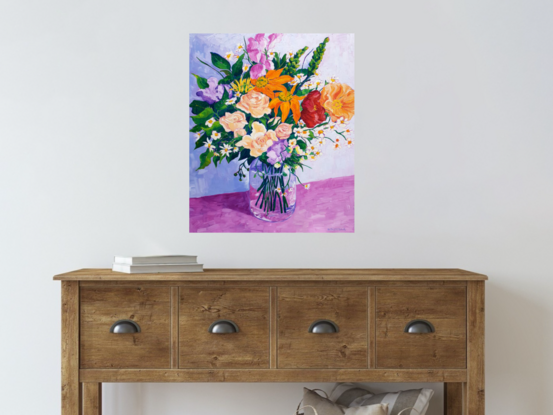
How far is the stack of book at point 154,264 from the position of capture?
185 cm

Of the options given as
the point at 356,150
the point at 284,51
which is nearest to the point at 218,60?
the point at 284,51

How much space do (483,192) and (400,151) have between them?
0.41 metres

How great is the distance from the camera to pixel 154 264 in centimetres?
187

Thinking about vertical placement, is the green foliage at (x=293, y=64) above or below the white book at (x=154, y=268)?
above

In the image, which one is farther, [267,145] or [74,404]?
[267,145]

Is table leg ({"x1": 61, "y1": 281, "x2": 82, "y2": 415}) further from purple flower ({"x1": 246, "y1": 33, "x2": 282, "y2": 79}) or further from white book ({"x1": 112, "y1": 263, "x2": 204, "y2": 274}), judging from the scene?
purple flower ({"x1": 246, "y1": 33, "x2": 282, "y2": 79})

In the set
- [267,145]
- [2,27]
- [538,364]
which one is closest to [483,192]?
[538,364]

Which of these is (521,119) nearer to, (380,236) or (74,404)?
(380,236)

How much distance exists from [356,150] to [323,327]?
0.84m

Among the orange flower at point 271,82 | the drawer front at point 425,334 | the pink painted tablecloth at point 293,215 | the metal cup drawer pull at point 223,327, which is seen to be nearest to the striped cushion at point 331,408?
the drawer front at point 425,334

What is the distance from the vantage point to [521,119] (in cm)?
224

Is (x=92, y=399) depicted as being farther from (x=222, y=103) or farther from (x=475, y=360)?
(x=475, y=360)

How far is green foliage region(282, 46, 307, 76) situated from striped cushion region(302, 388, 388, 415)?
1354 millimetres

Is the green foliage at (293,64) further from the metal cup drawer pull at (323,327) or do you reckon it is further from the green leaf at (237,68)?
the metal cup drawer pull at (323,327)
